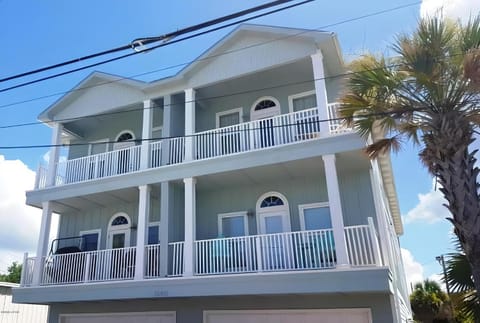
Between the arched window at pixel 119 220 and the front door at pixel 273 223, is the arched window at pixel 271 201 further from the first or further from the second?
Answer: the arched window at pixel 119 220

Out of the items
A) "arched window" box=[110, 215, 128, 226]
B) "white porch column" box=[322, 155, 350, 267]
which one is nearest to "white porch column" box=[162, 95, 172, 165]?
"arched window" box=[110, 215, 128, 226]

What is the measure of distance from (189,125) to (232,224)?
10.5 ft

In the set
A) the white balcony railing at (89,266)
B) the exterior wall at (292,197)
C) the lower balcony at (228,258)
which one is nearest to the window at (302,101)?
the exterior wall at (292,197)

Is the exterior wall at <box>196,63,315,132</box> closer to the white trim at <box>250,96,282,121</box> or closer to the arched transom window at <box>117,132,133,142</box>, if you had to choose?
the white trim at <box>250,96,282,121</box>

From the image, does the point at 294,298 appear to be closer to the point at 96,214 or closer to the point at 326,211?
the point at 326,211

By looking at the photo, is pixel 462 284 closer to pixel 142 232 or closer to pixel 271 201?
pixel 271 201

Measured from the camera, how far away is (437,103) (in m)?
6.92

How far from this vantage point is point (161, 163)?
1183 centimetres

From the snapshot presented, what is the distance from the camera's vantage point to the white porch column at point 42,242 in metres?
11.6

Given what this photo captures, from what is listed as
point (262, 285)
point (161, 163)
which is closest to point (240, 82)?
point (161, 163)

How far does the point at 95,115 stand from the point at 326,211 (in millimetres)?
8379

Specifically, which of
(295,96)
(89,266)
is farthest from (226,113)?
(89,266)

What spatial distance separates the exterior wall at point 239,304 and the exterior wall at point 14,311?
578 cm

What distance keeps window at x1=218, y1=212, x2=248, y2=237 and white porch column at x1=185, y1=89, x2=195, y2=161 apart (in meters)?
2.16
